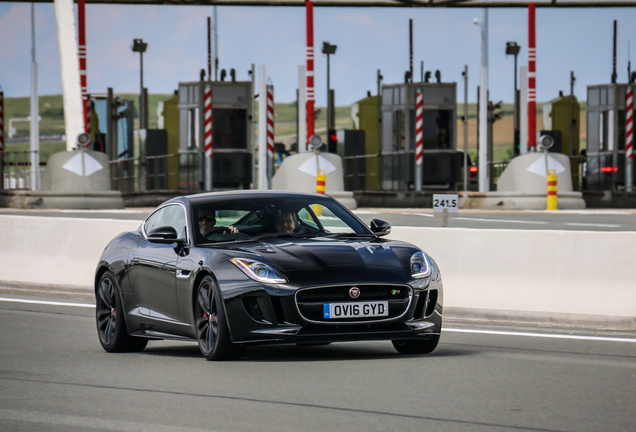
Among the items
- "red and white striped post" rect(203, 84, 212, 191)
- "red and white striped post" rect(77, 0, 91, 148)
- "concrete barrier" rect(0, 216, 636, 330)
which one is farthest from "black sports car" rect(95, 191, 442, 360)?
"red and white striped post" rect(203, 84, 212, 191)

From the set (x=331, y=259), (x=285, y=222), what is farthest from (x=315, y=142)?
(x=331, y=259)

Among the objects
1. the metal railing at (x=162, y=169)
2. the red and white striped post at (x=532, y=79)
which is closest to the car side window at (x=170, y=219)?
the red and white striped post at (x=532, y=79)

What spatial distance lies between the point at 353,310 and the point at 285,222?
1.26 metres

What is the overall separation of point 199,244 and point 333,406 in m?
2.64

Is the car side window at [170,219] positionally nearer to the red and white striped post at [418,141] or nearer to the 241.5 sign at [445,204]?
the 241.5 sign at [445,204]

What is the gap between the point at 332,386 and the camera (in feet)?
24.1

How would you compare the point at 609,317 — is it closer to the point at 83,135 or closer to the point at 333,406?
the point at 333,406

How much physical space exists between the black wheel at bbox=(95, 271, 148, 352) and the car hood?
1601 millimetres

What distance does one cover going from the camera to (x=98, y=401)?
6949 mm

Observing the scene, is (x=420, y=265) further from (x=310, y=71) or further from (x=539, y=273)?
(x=310, y=71)

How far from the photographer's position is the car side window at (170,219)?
9406 millimetres

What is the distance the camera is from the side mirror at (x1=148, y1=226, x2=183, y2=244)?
29.1 feet

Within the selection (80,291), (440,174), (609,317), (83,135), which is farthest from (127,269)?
(440,174)

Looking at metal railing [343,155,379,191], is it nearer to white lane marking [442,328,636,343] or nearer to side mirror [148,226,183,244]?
white lane marking [442,328,636,343]
